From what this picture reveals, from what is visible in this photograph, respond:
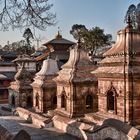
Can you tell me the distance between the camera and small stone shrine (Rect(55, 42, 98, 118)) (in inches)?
667

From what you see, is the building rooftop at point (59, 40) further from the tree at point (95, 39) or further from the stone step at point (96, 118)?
the stone step at point (96, 118)

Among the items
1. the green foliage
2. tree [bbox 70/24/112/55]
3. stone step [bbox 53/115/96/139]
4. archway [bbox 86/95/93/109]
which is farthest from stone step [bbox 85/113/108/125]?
the green foliage

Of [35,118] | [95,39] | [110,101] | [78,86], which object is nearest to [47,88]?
[35,118]

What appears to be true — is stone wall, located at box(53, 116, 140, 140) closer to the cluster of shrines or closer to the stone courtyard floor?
the stone courtyard floor

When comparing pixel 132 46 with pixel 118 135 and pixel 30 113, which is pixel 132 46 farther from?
pixel 30 113

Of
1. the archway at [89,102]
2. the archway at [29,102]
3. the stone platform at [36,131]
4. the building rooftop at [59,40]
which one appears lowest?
the stone platform at [36,131]

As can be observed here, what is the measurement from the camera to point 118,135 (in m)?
11.6

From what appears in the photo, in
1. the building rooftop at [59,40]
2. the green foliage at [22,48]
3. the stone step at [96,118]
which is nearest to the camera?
the stone step at [96,118]

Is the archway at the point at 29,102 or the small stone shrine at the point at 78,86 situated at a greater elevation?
the small stone shrine at the point at 78,86

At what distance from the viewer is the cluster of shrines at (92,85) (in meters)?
13.2

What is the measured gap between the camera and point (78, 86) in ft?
55.6

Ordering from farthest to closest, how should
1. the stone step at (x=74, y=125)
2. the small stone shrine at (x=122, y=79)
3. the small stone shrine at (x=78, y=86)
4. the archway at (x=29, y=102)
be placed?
the archway at (x=29, y=102) → the small stone shrine at (x=78, y=86) → the stone step at (x=74, y=125) → the small stone shrine at (x=122, y=79)

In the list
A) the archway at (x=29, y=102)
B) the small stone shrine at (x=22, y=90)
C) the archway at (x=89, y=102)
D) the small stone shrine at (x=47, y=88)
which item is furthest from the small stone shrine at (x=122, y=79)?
the archway at (x=29, y=102)

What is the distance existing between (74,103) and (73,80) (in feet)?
4.22
